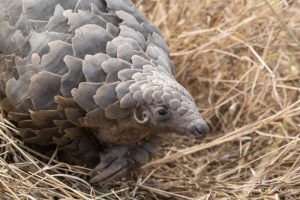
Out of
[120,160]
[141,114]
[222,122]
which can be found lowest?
[222,122]

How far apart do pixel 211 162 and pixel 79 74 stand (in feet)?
3.04

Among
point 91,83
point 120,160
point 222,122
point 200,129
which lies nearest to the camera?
point 200,129

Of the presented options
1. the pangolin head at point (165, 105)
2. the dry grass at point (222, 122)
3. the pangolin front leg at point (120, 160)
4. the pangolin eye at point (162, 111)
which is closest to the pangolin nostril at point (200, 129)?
the pangolin head at point (165, 105)

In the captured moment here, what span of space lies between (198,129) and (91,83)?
37cm

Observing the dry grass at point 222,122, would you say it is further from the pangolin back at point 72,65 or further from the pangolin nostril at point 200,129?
the pangolin nostril at point 200,129

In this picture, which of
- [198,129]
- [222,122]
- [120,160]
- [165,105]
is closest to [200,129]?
[198,129]

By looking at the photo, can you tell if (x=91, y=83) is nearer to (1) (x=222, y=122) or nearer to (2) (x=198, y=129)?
(2) (x=198, y=129)

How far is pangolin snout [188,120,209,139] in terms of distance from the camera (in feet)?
6.32

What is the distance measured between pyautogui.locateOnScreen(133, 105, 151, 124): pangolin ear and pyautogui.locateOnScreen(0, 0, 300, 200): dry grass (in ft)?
1.03

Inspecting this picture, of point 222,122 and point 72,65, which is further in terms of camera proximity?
point 222,122

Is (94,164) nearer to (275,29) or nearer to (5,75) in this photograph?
(5,75)

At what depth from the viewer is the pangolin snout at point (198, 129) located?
1925 millimetres

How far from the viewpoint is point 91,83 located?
2.04 meters

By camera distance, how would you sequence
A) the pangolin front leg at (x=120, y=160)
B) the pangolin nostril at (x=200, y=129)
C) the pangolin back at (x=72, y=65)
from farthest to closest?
the pangolin front leg at (x=120, y=160)
the pangolin back at (x=72, y=65)
the pangolin nostril at (x=200, y=129)
